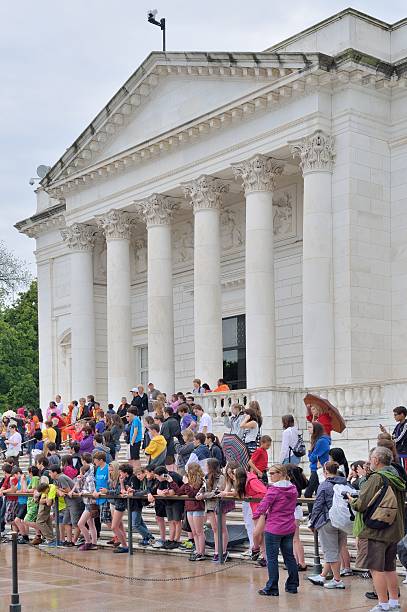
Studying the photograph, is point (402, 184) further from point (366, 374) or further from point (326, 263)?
point (366, 374)

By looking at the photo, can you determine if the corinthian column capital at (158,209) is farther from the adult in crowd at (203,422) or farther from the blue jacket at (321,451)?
the blue jacket at (321,451)

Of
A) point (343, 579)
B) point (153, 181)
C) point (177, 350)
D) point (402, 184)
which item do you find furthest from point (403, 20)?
point (343, 579)

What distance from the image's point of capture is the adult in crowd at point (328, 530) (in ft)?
42.7

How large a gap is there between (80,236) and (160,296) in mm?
6299

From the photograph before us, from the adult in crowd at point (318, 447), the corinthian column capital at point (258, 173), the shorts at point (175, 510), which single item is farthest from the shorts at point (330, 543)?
the corinthian column capital at point (258, 173)

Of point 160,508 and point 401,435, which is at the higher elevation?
point 401,435

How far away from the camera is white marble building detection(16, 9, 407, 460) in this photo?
2859cm

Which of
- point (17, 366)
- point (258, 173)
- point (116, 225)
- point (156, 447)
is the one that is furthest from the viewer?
point (17, 366)

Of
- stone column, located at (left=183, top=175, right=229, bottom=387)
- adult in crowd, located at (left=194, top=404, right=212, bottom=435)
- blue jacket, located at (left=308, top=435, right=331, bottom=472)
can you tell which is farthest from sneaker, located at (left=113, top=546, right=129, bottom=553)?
stone column, located at (left=183, top=175, right=229, bottom=387)

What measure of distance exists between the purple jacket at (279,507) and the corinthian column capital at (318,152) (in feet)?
57.5

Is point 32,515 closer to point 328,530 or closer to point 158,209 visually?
point 328,530

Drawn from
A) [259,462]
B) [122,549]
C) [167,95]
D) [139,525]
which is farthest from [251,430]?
[167,95]

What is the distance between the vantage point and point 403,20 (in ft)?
99.5

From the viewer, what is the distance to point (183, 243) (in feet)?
127
